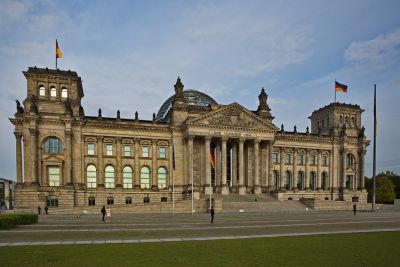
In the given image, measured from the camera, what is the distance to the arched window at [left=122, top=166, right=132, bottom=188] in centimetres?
6681

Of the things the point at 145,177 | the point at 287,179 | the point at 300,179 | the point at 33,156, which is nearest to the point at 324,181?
the point at 300,179

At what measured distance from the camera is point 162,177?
69.6 meters

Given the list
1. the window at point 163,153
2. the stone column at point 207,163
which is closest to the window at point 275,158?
the stone column at point 207,163

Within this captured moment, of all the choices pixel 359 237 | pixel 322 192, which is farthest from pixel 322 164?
pixel 359 237

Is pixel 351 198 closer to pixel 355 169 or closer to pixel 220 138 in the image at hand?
pixel 355 169

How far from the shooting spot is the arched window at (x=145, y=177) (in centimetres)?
6806

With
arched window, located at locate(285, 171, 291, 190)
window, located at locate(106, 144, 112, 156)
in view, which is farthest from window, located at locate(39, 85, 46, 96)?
arched window, located at locate(285, 171, 291, 190)

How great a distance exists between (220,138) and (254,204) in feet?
56.7

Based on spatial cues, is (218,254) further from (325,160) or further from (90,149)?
(325,160)

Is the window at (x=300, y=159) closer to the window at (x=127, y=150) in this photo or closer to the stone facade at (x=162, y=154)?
the stone facade at (x=162, y=154)

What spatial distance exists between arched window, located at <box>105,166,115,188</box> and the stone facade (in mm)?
207

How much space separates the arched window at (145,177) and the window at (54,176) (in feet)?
55.0

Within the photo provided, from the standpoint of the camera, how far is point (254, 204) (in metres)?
58.6

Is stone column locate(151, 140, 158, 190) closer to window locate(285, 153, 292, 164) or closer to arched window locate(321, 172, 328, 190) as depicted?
window locate(285, 153, 292, 164)
